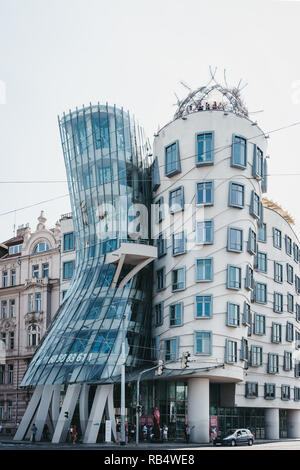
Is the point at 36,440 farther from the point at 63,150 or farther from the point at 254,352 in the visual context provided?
the point at 63,150

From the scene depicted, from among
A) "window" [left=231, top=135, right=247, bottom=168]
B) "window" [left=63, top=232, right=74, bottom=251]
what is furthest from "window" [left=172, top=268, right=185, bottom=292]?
"window" [left=63, top=232, right=74, bottom=251]

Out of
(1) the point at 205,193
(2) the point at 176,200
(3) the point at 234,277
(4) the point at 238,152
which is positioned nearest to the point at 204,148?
(4) the point at 238,152

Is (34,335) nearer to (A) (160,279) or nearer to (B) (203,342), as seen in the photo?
(A) (160,279)

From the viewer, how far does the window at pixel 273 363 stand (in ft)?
223

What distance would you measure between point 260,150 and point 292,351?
929 inches

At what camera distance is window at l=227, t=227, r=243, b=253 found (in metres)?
57.2

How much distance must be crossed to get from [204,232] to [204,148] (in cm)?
725

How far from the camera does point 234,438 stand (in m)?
52.8

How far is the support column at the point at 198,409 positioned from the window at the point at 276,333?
48.7ft

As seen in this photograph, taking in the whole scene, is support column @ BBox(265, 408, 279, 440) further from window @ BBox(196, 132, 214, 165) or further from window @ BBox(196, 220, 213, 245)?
window @ BBox(196, 132, 214, 165)

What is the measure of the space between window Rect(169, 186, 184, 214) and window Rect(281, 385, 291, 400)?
910 inches
